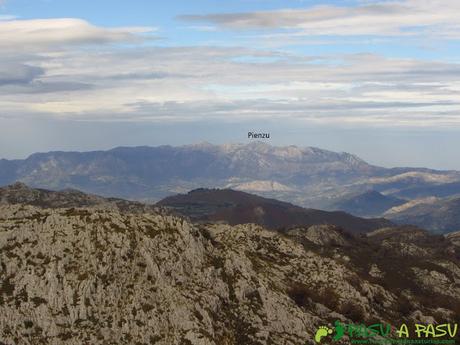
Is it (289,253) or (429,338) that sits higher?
(289,253)

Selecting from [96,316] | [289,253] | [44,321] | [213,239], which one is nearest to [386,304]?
[289,253]

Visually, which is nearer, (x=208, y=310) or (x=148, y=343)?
(x=148, y=343)

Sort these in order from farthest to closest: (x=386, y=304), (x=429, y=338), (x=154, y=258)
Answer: (x=386, y=304) → (x=429, y=338) → (x=154, y=258)

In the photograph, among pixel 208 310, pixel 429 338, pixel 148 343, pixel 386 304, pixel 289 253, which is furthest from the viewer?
pixel 289 253

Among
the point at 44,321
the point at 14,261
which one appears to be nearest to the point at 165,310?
the point at 44,321

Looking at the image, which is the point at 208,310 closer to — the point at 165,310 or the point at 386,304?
the point at 165,310

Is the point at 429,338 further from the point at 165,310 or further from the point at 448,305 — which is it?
the point at 165,310

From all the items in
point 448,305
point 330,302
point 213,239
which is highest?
point 213,239
